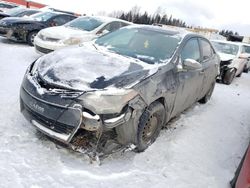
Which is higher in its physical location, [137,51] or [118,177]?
[137,51]

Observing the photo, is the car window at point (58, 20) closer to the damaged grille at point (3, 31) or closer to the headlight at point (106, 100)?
the damaged grille at point (3, 31)

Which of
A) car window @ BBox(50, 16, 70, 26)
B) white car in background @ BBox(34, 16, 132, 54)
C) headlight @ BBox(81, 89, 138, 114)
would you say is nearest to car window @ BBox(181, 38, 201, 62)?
headlight @ BBox(81, 89, 138, 114)

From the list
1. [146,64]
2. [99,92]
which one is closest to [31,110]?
[99,92]

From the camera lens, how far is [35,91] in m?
3.42

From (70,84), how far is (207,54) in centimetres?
352

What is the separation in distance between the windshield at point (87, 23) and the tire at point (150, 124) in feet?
19.6

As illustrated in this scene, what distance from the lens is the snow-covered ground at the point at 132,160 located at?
3.14m

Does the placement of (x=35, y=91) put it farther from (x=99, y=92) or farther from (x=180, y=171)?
(x=180, y=171)

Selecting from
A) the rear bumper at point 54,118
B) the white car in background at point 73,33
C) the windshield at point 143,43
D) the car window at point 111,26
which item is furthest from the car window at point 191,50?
the car window at point 111,26

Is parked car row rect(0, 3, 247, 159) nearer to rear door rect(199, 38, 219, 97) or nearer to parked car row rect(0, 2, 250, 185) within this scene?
parked car row rect(0, 2, 250, 185)

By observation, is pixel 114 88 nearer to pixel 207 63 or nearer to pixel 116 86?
pixel 116 86

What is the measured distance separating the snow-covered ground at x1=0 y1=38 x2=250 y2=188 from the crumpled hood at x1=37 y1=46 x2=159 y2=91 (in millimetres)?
842

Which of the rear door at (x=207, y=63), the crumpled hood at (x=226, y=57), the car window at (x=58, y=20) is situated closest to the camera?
the rear door at (x=207, y=63)

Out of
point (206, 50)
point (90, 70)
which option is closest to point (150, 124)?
point (90, 70)
